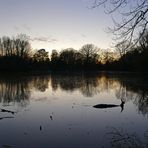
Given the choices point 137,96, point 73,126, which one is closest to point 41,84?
point 137,96

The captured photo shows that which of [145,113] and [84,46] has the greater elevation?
[84,46]

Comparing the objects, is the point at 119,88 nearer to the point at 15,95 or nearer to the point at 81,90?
the point at 81,90

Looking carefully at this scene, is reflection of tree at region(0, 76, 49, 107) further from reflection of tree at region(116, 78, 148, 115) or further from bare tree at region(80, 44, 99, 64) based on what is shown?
bare tree at region(80, 44, 99, 64)

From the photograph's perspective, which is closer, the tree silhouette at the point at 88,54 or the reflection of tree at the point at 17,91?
the reflection of tree at the point at 17,91

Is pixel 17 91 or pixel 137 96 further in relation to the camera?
pixel 17 91

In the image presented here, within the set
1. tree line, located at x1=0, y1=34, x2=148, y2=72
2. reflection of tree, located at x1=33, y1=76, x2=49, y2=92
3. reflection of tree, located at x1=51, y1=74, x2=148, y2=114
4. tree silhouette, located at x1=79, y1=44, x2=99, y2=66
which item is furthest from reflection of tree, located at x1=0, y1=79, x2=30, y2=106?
tree silhouette, located at x1=79, y1=44, x2=99, y2=66

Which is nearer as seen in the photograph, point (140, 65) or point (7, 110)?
point (7, 110)

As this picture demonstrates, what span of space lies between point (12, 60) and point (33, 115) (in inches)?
2509

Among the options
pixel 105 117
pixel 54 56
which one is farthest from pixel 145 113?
pixel 54 56

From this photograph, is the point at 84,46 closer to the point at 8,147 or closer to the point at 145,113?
the point at 145,113

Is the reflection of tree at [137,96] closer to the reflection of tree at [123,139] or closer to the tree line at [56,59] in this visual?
the reflection of tree at [123,139]

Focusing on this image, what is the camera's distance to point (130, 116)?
15773 mm

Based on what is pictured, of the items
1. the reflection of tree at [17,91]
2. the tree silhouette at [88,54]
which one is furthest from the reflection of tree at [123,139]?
the tree silhouette at [88,54]

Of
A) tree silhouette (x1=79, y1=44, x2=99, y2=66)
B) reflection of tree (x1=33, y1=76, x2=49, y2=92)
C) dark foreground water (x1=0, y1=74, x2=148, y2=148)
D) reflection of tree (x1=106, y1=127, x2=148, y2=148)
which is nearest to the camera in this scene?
reflection of tree (x1=106, y1=127, x2=148, y2=148)
